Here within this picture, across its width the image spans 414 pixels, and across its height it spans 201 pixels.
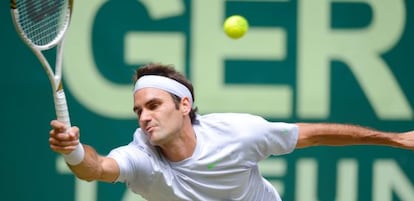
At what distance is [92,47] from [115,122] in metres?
0.40

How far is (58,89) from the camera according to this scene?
3.57 m

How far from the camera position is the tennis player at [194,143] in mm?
4043

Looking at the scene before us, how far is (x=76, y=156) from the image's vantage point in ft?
11.8

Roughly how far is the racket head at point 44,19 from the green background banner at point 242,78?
161 centimetres

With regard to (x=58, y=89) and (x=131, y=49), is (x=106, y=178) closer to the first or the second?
(x=58, y=89)

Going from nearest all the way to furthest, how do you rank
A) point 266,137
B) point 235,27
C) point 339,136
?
point 266,137 → point 339,136 → point 235,27

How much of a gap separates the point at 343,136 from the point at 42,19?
4.26ft

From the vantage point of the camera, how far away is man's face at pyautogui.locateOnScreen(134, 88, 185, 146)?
4020 mm

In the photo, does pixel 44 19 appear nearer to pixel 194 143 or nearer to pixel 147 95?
pixel 147 95

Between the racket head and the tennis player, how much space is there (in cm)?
43

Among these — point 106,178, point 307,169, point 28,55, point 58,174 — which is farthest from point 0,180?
point 106,178

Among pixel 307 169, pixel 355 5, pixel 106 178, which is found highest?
pixel 355 5

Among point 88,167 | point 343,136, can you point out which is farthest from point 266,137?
point 88,167

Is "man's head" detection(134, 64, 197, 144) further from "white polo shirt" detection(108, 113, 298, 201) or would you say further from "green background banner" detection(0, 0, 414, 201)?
"green background banner" detection(0, 0, 414, 201)
